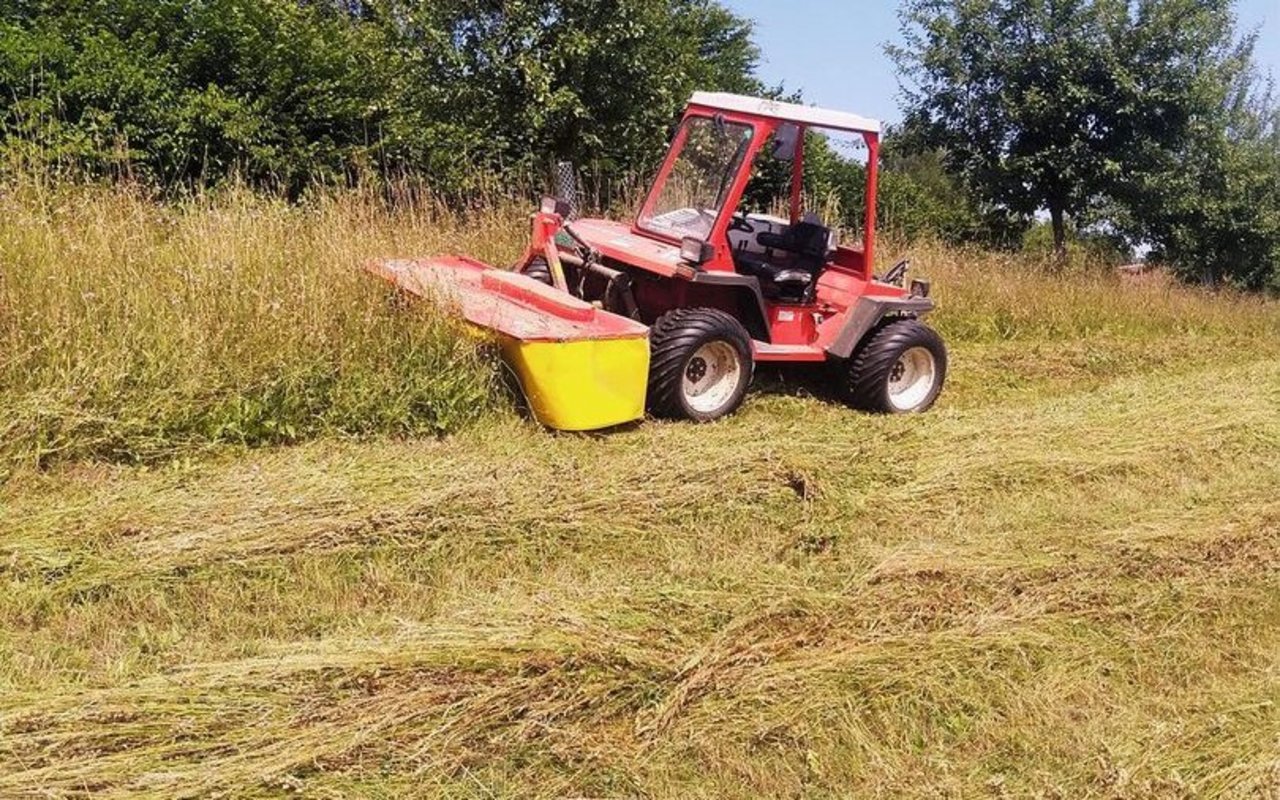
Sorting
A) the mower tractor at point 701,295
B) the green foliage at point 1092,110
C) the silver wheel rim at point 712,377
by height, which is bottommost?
the silver wheel rim at point 712,377

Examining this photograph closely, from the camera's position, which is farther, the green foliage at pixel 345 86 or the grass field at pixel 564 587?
the green foliage at pixel 345 86

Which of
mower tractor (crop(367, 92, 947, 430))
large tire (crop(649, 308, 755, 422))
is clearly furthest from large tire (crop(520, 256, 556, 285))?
large tire (crop(649, 308, 755, 422))

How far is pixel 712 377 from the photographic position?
619 cm

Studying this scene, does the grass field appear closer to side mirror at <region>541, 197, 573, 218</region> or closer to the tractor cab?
the tractor cab

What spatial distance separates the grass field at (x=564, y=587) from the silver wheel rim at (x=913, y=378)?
0.77m

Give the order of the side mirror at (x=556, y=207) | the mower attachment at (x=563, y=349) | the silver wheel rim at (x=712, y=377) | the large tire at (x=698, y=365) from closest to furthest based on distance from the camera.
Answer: the mower attachment at (x=563, y=349)
the large tire at (x=698, y=365)
the silver wheel rim at (x=712, y=377)
the side mirror at (x=556, y=207)

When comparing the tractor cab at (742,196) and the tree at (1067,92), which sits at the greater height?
the tree at (1067,92)

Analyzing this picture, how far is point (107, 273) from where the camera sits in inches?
207

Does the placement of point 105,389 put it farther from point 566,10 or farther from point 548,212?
point 566,10

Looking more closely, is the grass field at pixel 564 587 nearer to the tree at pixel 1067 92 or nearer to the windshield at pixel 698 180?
the windshield at pixel 698 180

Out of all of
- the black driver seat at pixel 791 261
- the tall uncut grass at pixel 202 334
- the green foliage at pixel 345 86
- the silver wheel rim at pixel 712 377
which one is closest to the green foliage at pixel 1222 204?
the green foliage at pixel 345 86

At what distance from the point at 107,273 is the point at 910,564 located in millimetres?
4089

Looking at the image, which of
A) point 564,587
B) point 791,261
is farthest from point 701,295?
point 564,587

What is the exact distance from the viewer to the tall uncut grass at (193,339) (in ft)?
15.2
